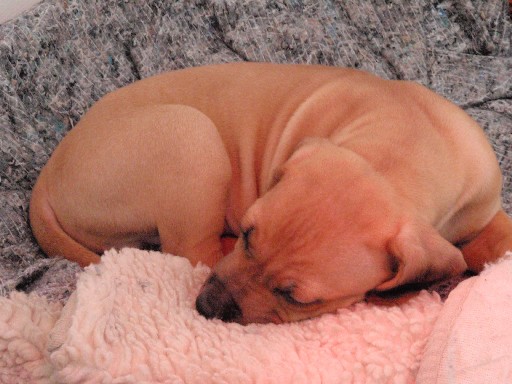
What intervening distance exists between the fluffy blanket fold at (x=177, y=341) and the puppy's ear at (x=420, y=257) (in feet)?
0.32

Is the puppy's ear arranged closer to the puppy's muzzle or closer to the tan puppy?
the tan puppy

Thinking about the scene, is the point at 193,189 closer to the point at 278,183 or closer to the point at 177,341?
the point at 278,183

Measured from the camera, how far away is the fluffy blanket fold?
1252 mm

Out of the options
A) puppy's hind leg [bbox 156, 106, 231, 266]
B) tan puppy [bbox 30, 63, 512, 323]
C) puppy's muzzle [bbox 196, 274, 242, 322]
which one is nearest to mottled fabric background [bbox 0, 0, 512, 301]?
A: tan puppy [bbox 30, 63, 512, 323]

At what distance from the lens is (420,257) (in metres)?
1.34

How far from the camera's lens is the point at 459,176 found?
160 cm

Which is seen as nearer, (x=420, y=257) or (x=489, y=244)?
(x=420, y=257)

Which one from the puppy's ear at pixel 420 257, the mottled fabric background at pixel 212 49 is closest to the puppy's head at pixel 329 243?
the puppy's ear at pixel 420 257

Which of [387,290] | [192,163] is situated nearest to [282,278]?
[387,290]

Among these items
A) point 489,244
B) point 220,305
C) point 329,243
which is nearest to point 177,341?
point 220,305

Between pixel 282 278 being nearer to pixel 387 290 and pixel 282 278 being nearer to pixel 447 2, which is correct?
pixel 387 290

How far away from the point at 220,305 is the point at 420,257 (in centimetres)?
52

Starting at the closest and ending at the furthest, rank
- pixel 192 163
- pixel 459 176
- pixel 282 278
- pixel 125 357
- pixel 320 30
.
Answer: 1. pixel 125 357
2. pixel 282 278
3. pixel 459 176
4. pixel 192 163
5. pixel 320 30

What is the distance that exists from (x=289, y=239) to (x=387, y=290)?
298mm
